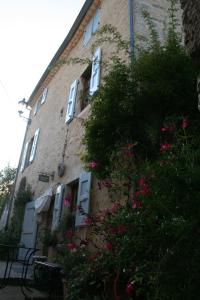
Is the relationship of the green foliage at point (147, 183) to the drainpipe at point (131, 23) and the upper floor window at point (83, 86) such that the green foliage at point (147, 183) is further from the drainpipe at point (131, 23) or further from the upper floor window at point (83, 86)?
the upper floor window at point (83, 86)

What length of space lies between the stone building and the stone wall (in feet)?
12.9

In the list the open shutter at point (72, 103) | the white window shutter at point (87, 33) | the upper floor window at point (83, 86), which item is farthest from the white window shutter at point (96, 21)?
the open shutter at point (72, 103)

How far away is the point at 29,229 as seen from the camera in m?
8.37

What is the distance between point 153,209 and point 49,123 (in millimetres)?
8664

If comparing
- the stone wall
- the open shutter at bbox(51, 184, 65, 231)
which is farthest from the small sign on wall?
the stone wall

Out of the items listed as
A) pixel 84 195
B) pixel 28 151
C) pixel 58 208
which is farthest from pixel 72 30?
pixel 84 195

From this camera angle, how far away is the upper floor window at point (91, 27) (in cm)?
879

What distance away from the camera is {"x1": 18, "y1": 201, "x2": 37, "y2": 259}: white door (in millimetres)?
8032

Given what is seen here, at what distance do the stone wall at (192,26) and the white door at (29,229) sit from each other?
7345 millimetres

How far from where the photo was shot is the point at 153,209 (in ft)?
7.01

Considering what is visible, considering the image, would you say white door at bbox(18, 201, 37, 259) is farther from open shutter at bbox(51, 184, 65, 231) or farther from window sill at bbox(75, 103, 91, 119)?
window sill at bbox(75, 103, 91, 119)

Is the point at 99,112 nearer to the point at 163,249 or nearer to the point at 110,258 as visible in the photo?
the point at 110,258

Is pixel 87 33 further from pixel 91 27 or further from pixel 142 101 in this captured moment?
pixel 142 101

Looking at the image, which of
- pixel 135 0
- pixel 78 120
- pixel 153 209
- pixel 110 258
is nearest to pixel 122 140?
pixel 110 258
